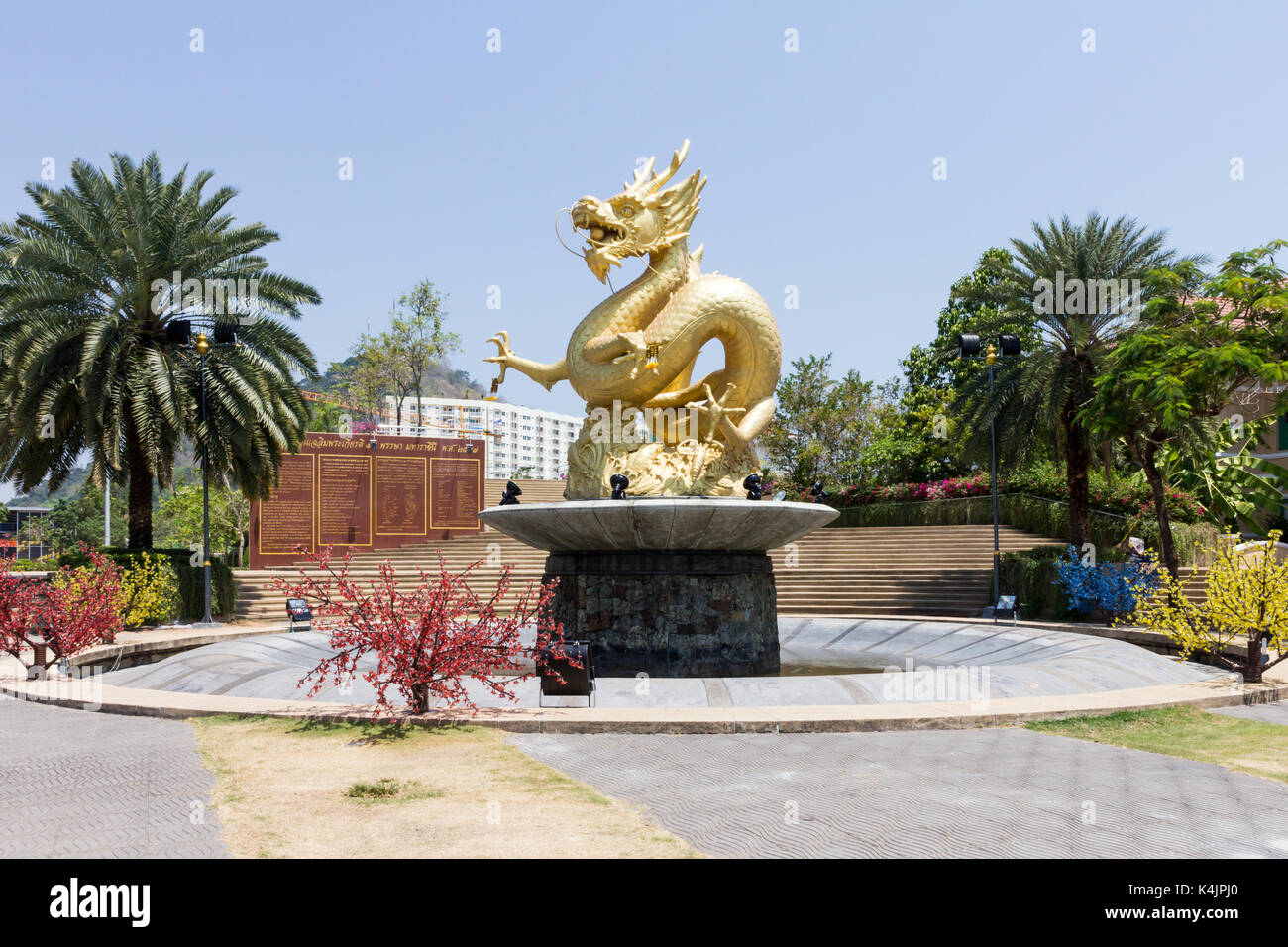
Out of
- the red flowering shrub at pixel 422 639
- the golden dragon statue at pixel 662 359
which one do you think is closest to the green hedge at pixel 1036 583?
the golden dragon statue at pixel 662 359

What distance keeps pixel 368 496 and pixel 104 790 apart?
27.2m

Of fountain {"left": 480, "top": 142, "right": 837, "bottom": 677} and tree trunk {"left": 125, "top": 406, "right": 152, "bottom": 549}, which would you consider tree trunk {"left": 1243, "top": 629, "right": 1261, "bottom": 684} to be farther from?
tree trunk {"left": 125, "top": 406, "right": 152, "bottom": 549}

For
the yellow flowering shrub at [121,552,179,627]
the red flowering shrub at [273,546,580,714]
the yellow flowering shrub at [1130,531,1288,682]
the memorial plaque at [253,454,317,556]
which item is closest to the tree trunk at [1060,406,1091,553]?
the yellow flowering shrub at [1130,531,1288,682]

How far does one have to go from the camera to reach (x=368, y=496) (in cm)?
3325

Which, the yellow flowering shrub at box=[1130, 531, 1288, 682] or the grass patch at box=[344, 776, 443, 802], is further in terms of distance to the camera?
the yellow flowering shrub at box=[1130, 531, 1288, 682]

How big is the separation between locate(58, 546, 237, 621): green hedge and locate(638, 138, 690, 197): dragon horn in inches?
621

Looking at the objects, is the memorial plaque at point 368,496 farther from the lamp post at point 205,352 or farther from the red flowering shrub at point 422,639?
the red flowering shrub at point 422,639

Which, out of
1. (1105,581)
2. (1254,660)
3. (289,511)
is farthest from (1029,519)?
(289,511)

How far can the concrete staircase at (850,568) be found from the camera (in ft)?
81.1

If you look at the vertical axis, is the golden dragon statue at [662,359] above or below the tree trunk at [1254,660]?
above

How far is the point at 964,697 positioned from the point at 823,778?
12.1 feet

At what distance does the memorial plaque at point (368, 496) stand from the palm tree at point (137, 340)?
692cm

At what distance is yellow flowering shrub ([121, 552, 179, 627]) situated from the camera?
68.0ft
